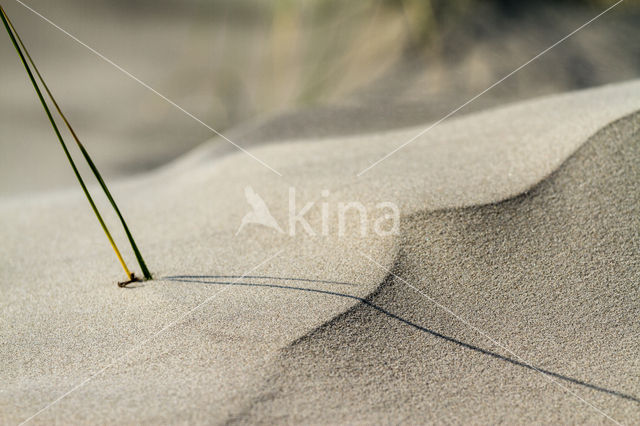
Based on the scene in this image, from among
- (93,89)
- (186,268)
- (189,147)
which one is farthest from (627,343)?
(93,89)

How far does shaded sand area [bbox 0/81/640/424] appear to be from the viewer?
920 mm

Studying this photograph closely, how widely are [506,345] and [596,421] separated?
0.61ft

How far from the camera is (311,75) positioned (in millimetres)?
2699

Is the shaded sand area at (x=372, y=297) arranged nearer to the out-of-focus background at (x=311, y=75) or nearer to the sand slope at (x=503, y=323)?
the sand slope at (x=503, y=323)

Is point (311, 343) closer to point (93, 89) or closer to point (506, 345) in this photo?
point (506, 345)

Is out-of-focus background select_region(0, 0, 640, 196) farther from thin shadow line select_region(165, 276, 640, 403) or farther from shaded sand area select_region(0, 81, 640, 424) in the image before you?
thin shadow line select_region(165, 276, 640, 403)

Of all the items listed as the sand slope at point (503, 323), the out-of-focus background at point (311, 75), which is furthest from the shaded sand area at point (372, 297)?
the out-of-focus background at point (311, 75)

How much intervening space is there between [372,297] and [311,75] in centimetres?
176

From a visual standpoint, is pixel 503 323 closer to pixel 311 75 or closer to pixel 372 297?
pixel 372 297

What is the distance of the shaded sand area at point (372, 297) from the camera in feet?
3.02

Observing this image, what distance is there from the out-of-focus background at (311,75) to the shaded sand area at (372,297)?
0.65 meters

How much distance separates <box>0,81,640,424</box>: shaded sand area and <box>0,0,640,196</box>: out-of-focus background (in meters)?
0.65

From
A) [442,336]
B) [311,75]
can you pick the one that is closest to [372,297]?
[442,336]

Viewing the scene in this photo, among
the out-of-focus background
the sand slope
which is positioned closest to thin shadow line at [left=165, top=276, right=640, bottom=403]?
the sand slope
